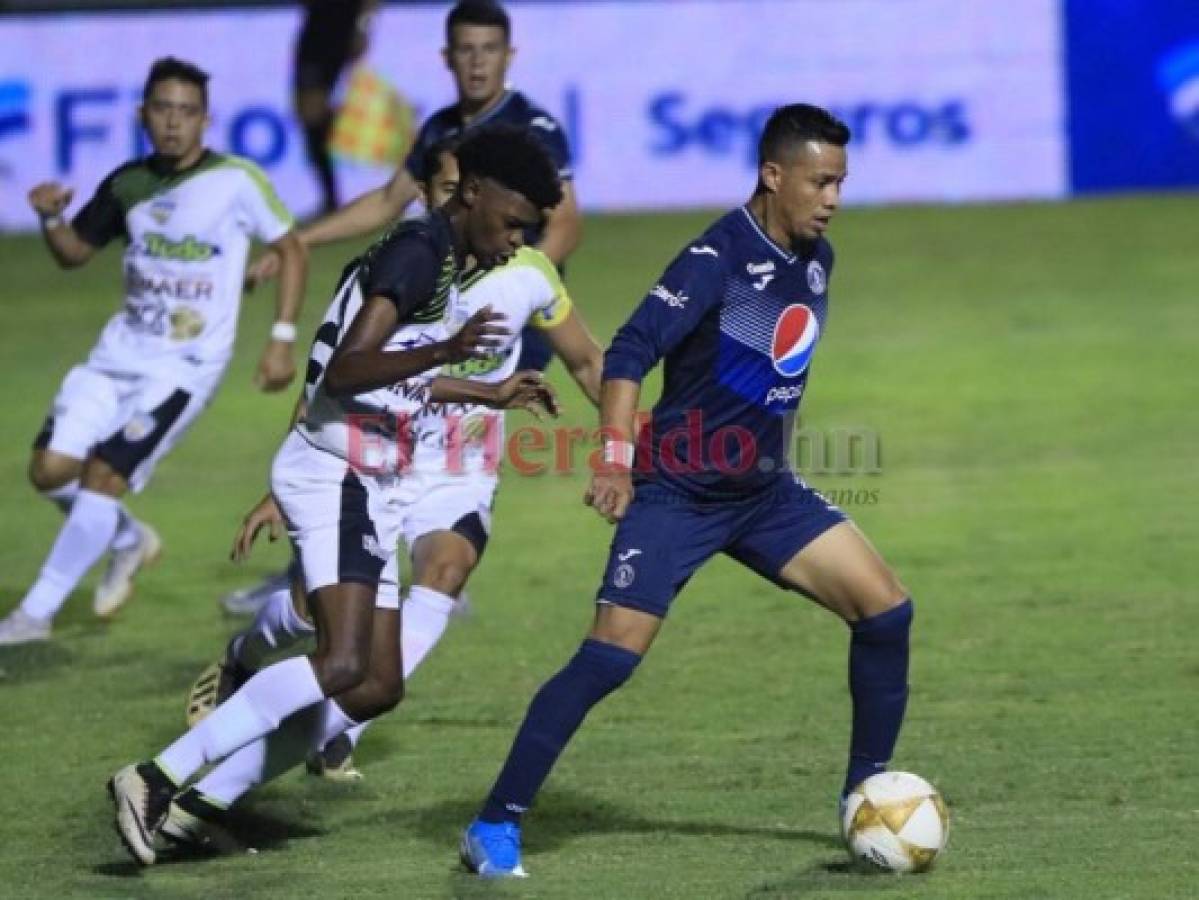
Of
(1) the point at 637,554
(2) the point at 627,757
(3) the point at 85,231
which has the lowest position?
(2) the point at 627,757

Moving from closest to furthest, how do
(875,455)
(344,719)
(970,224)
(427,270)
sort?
(427,270)
(344,719)
(875,455)
(970,224)

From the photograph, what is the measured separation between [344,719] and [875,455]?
276 inches

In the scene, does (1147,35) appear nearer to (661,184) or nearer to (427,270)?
(661,184)

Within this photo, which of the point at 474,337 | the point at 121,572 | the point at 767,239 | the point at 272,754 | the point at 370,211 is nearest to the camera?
the point at 474,337

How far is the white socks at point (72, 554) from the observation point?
10344 millimetres

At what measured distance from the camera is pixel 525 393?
675 cm

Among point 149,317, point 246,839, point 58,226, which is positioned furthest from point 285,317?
point 246,839

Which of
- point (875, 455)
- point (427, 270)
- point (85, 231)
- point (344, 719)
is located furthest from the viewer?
point (875, 455)

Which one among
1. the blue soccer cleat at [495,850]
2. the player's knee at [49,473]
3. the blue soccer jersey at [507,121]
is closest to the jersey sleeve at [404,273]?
the blue soccer cleat at [495,850]

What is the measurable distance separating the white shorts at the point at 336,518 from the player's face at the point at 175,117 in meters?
3.33

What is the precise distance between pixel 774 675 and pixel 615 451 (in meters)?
2.96

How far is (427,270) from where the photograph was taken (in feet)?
22.4

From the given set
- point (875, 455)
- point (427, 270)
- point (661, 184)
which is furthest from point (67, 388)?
point (661, 184)

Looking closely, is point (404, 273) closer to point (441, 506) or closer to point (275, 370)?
point (441, 506)
